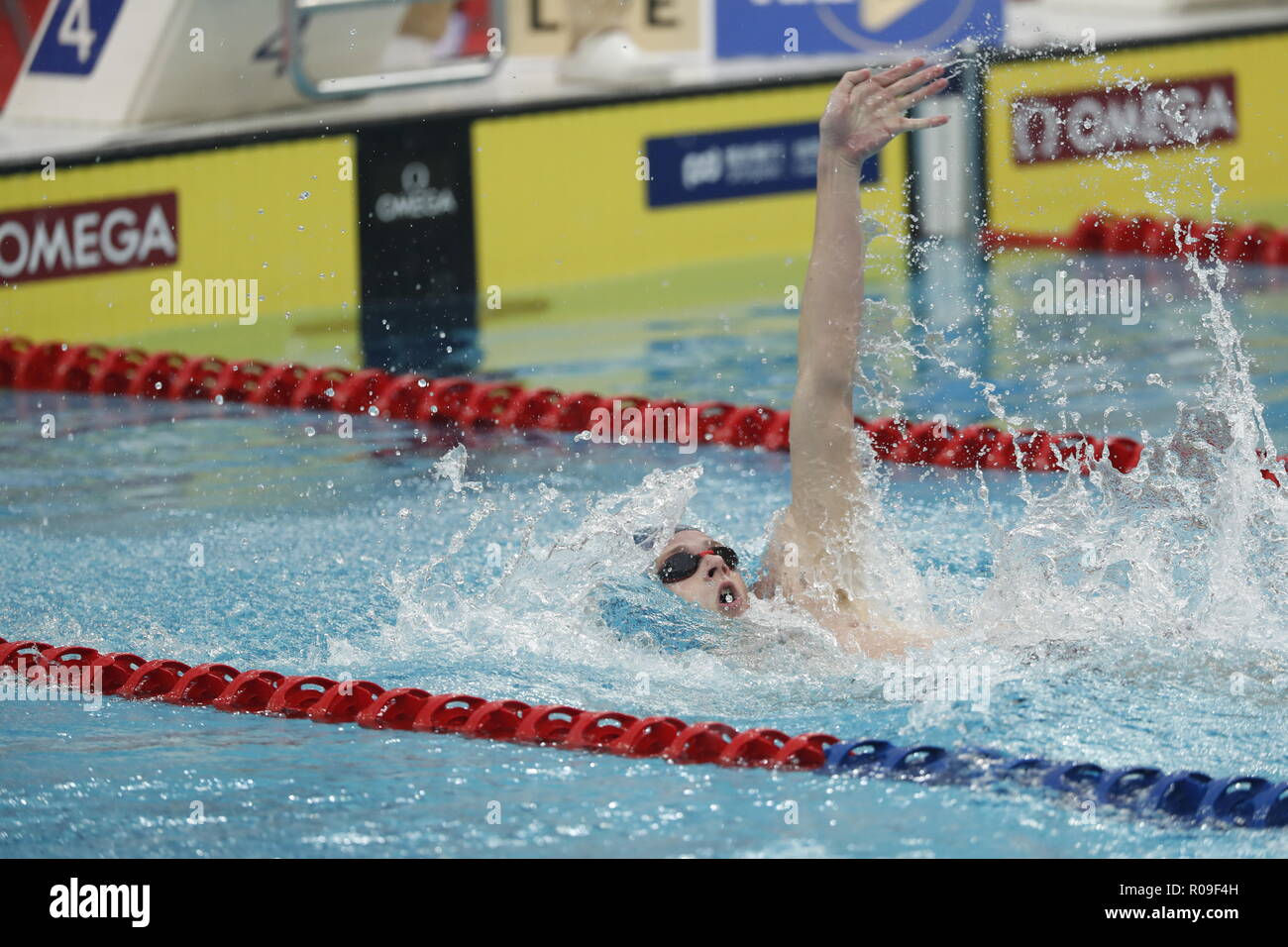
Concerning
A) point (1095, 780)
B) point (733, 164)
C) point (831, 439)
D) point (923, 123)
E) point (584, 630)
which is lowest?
point (1095, 780)

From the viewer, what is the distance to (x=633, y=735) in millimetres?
3500

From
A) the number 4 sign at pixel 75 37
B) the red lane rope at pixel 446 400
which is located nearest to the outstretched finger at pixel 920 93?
the red lane rope at pixel 446 400

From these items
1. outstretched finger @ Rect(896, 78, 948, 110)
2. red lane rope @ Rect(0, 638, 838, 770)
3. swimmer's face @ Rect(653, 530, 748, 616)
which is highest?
outstretched finger @ Rect(896, 78, 948, 110)

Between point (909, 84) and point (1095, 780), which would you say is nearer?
point (1095, 780)

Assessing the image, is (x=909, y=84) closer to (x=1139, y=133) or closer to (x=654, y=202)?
(x=654, y=202)

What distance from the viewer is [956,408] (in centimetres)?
657

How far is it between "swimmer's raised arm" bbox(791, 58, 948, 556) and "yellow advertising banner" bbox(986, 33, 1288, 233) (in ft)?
18.6

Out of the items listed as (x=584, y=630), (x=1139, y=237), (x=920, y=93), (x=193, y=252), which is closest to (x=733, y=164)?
(x=1139, y=237)

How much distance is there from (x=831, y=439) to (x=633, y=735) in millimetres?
703

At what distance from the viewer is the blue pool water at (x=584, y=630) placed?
3.16 m

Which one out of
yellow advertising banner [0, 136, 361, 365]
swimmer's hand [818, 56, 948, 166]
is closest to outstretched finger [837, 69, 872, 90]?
swimmer's hand [818, 56, 948, 166]

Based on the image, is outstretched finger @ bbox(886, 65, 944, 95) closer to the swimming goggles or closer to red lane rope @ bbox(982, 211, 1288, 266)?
the swimming goggles

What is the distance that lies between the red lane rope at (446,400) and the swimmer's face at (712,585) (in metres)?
2.12

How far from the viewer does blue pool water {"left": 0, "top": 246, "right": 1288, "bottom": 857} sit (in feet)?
10.4
